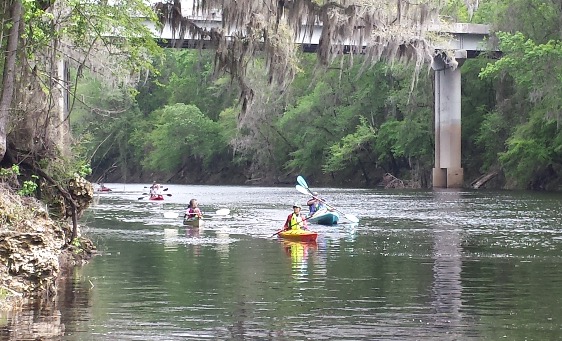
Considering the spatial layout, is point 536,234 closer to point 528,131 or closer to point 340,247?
point 340,247

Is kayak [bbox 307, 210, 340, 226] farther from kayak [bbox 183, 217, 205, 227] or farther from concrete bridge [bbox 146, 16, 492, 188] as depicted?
concrete bridge [bbox 146, 16, 492, 188]

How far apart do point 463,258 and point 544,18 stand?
41199mm

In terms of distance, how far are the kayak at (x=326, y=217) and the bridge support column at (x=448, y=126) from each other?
32.3 m

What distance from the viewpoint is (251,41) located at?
24781 millimetres

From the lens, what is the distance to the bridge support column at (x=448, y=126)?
225 feet

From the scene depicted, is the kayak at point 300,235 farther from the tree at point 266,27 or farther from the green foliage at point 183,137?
the green foliage at point 183,137

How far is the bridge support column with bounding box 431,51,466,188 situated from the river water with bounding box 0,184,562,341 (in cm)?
3417

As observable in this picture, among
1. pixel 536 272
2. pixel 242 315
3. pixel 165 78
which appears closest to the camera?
pixel 242 315

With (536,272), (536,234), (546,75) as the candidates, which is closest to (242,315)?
(536,272)

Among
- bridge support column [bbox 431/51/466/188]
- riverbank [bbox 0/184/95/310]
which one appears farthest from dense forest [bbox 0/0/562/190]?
riverbank [bbox 0/184/95/310]

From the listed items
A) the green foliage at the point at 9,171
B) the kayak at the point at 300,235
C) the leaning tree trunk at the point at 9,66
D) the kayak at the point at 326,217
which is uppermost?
the leaning tree trunk at the point at 9,66

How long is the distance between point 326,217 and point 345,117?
48486mm

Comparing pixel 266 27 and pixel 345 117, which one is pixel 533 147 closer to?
pixel 345 117

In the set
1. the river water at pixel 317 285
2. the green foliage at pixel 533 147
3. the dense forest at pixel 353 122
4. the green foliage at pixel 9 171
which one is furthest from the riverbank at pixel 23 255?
the green foliage at pixel 533 147
